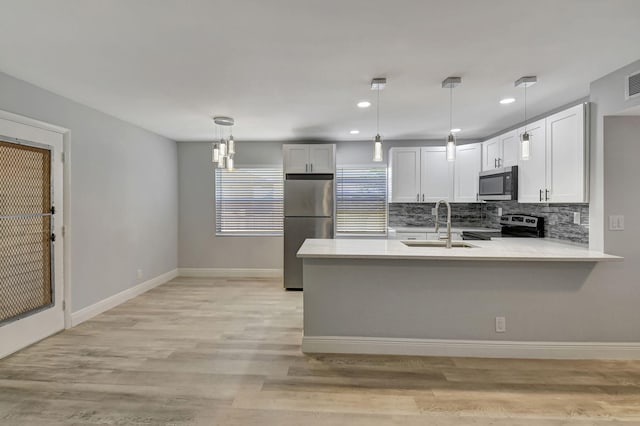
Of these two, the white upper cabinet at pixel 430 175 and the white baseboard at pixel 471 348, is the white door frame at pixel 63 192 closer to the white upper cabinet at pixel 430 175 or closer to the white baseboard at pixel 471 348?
the white baseboard at pixel 471 348

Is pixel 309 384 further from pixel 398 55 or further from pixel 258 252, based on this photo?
pixel 258 252

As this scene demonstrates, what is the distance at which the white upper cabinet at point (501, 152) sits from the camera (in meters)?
3.88

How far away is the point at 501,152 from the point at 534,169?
72 cm

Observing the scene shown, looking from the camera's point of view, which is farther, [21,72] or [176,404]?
[21,72]

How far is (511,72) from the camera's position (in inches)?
105

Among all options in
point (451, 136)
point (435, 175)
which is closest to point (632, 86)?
point (451, 136)

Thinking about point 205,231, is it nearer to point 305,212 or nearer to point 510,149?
point 305,212

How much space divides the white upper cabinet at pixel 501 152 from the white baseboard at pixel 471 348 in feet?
6.59

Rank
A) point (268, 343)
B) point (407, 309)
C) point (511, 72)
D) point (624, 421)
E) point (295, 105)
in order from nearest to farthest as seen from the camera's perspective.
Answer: point (624, 421)
point (511, 72)
point (407, 309)
point (268, 343)
point (295, 105)

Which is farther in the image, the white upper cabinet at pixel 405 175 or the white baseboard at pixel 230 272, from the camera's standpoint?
the white baseboard at pixel 230 272

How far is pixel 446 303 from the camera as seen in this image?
9.25 feet

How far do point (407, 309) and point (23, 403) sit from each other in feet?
9.14

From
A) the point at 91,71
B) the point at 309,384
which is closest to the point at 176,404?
the point at 309,384

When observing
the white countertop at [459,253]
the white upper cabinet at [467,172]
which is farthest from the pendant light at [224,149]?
the white upper cabinet at [467,172]
